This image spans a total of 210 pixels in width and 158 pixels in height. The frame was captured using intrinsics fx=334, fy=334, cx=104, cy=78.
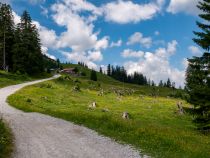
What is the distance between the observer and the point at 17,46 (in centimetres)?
9119

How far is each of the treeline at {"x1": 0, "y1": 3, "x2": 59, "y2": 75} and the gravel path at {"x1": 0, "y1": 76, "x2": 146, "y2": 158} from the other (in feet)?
227

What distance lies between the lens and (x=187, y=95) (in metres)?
30.0

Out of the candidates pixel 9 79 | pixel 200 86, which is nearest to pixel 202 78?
pixel 200 86

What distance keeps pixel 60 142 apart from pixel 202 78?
51.7 feet

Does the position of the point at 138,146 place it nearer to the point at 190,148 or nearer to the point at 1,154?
the point at 190,148

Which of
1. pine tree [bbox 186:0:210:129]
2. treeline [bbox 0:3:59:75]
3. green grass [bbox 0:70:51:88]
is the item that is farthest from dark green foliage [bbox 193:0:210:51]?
treeline [bbox 0:3:59:75]

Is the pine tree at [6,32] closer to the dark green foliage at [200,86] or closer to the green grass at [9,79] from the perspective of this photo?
the green grass at [9,79]

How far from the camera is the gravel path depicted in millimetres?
15195

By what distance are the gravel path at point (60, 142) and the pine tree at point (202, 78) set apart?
1105cm

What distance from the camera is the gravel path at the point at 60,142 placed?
15.2 m

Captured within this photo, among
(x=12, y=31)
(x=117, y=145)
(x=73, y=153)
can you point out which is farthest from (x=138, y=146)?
(x=12, y=31)

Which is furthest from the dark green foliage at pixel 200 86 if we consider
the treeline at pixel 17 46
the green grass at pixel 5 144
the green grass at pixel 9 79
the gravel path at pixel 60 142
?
the treeline at pixel 17 46

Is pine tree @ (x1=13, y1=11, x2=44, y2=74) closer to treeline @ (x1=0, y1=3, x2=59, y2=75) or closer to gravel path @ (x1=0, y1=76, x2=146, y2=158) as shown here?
treeline @ (x1=0, y1=3, x2=59, y2=75)

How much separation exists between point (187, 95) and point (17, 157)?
19.3 m
